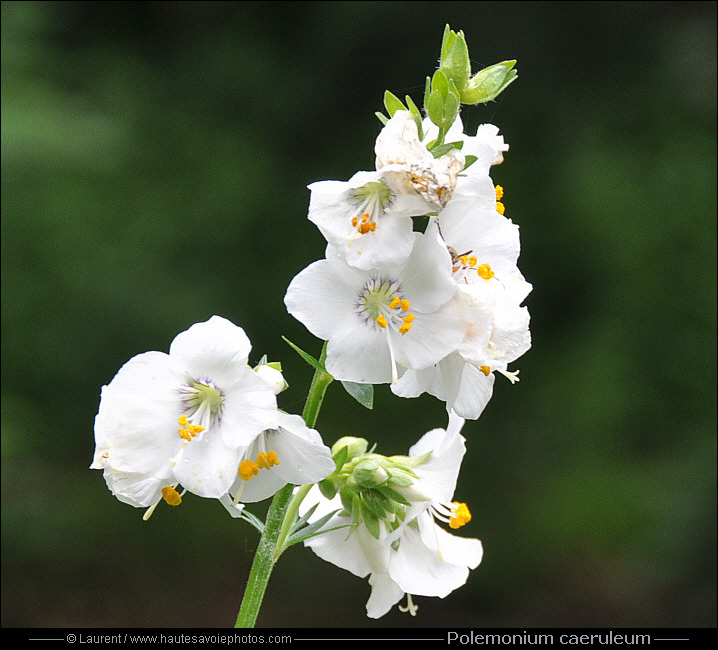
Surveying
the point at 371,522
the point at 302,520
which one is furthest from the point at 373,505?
the point at 302,520

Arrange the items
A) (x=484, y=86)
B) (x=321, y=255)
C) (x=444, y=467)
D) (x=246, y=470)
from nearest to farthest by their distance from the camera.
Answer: (x=246, y=470) → (x=484, y=86) → (x=444, y=467) → (x=321, y=255)

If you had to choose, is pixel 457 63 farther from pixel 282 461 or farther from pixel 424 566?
pixel 424 566

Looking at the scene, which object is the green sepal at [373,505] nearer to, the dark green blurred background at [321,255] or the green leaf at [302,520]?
the green leaf at [302,520]

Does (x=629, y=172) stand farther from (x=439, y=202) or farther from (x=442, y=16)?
(x=439, y=202)

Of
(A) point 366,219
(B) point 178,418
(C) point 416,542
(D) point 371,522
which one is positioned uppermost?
(A) point 366,219

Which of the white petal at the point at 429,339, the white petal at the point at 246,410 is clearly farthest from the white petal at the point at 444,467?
the white petal at the point at 246,410

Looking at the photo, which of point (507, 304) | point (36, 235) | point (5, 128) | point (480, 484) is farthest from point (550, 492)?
point (507, 304)
